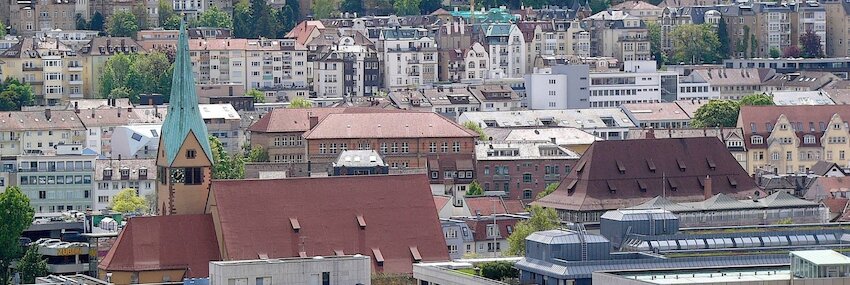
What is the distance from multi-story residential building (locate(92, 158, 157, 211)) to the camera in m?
179

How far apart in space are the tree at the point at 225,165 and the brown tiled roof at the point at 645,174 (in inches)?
1103

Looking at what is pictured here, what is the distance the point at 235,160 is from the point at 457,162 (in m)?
18.1

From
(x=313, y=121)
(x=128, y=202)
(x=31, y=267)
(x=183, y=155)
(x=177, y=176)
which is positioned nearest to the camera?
(x=177, y=176)

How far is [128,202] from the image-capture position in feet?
568

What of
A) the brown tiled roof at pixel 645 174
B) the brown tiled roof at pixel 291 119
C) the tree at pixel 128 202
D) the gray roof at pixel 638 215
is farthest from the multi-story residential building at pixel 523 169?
the gray roof at pixel 638 215

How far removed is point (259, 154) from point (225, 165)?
6.94 m

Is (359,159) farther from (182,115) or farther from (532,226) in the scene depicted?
(182,115)

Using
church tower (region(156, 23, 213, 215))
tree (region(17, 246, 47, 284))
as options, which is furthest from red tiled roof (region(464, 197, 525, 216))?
tree (region(17, 246, 47, 284))

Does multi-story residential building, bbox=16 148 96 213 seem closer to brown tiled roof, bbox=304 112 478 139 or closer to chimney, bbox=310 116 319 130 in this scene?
brown tiled roof, bbox=304 112 478 139

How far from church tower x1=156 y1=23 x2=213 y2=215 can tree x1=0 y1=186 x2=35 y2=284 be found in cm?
804

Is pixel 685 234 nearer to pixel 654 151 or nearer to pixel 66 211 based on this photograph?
pixel 654 151

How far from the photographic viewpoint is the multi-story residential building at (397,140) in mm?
179375

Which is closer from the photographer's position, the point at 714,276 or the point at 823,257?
the point at 823,257

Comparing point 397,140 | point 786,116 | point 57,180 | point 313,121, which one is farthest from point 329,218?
point 786,116
